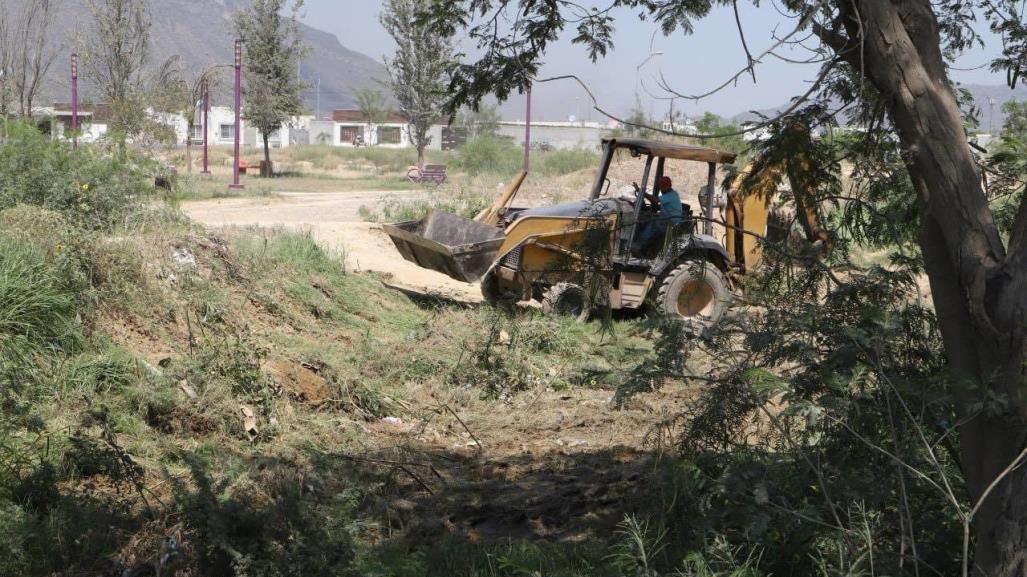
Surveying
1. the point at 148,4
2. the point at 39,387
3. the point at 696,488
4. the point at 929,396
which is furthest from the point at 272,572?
the point at 148,4

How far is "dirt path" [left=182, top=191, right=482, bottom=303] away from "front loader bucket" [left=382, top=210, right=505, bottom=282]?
0.73m

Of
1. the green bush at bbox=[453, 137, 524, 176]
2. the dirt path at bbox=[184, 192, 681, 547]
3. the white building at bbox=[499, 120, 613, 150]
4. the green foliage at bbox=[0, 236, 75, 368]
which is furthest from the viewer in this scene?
the white building at bbox=[499, 120, 613, 150]

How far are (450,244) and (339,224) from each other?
6.67 metres

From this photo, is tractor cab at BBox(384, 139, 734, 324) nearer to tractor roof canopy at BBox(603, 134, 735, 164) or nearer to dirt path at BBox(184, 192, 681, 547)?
tractor roof canopy at BBox(603, 134, 735, 164)

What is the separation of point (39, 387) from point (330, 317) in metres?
4.13

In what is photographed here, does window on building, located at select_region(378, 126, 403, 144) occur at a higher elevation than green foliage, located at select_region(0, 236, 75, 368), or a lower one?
higher

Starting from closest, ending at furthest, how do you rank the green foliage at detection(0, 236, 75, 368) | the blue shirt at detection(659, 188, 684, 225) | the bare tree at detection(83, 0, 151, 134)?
1. the green foliage at detection(0, 236, 75, 368)
2. the blue shirt at detection(659, 188, 684, 225)
3. the bare tree at detection(83, 0, 151, 134)

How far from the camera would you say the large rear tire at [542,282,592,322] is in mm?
11977

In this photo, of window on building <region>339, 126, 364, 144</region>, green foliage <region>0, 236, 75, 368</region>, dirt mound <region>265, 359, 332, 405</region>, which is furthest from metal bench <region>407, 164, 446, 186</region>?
window on building <region>339, 126, 364, 144</region>

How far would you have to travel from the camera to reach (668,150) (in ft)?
38.9

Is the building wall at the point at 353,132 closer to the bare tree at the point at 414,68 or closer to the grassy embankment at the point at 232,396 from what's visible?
the bare tree at the point at 414,68

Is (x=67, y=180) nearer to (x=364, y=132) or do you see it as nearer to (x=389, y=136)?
(x=389, y=136)

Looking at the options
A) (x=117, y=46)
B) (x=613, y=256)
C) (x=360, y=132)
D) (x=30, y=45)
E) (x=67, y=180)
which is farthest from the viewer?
(x=360, y=132)

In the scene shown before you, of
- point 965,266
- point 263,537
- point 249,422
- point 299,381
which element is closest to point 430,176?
point 299,381
